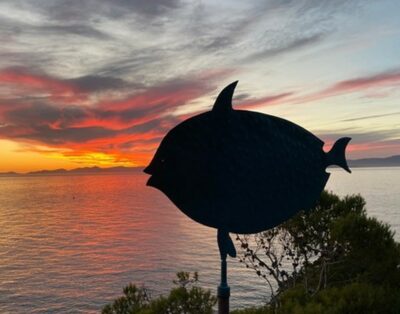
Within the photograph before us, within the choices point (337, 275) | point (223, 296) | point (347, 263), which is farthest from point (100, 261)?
point (223, 296)

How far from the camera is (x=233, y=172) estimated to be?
469 centimetres

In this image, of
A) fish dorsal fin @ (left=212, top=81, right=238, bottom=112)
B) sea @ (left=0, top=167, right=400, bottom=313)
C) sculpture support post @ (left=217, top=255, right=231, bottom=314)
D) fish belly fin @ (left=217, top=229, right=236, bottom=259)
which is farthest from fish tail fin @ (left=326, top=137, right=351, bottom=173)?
sea @ (left=0, top=167, right=400, bottom=313)

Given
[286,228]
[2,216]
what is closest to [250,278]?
[286,228]

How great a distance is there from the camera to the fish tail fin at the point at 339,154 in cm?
525

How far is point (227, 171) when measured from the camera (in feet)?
15.3

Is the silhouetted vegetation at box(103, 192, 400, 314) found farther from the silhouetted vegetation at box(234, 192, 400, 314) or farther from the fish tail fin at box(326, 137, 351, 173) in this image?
the fish tail fin at box(326, 137, 351, 173)

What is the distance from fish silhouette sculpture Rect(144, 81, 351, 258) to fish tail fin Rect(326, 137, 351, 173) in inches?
26.7

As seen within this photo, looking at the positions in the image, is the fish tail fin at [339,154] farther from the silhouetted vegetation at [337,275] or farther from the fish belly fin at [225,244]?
the silhouetted vegetation at [337,275]

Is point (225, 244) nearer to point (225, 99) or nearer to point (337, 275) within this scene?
point (225, 99)

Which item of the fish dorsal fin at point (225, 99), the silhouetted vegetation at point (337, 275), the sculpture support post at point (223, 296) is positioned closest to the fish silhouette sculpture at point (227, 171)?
the fish dorsal fin at point (225, 99)

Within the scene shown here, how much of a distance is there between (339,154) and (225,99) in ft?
6.03

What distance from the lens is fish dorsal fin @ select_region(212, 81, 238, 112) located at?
15.3ft

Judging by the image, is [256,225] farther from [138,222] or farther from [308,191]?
[138,222]

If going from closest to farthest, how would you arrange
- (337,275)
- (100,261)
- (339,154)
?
1. (339,154)
2. (337,275)
3. (100,261)
